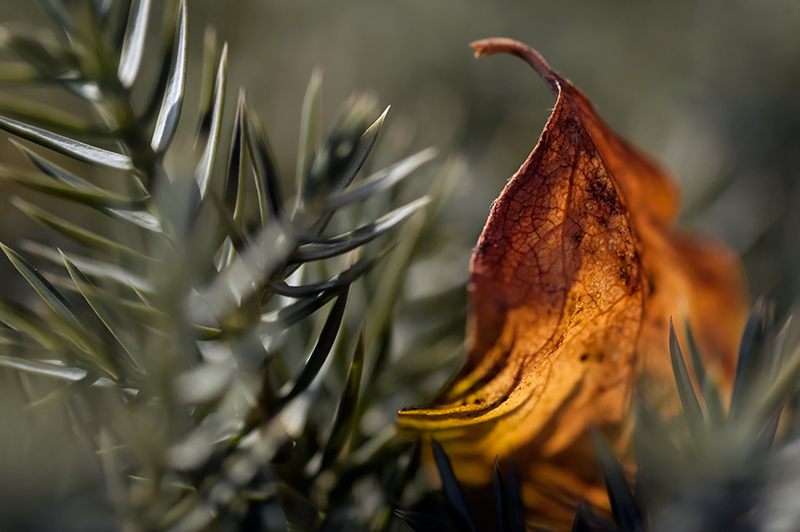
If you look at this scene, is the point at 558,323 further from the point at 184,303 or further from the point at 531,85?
the point at 531,85

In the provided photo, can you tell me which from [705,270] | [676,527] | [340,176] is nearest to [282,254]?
[340,176]

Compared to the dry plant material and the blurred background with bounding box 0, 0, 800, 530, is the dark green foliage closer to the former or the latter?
the dry plant material

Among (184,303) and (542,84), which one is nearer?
(184,303)

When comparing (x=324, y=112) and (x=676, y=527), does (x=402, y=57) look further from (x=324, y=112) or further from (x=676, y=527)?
(x=676, y=527)

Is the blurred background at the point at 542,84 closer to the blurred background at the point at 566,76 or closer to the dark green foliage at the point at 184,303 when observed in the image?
the blurred background at the point at 566,76

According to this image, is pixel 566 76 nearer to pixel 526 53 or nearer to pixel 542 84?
pixel 542 84

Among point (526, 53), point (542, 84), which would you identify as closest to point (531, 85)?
point (542, 84)

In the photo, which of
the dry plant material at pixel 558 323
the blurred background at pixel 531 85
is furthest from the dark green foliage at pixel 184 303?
the blurred background at pixel 531 85
